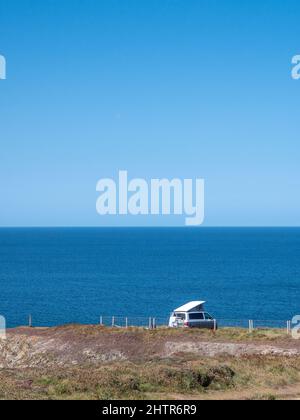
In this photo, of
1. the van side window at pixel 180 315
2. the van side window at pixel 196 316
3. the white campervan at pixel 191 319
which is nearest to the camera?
the white campervan at pixel 191 319

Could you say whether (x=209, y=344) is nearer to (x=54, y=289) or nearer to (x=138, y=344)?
(x=138, y=344)

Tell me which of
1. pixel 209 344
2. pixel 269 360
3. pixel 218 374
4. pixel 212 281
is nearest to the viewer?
pixel 218 374

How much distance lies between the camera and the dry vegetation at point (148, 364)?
2409 centimetres

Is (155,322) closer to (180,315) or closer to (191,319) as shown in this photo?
(180,315)

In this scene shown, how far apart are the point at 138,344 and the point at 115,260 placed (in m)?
150

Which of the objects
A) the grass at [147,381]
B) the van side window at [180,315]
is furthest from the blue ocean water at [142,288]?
the grass at [147,381]

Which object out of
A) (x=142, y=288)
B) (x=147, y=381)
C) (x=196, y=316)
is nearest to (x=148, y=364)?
(x=147, y=381)

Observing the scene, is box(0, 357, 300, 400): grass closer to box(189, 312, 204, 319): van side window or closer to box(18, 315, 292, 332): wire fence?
box(189, 312, 204, 319): van side window

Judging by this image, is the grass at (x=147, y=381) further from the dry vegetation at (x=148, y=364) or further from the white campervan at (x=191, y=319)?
the white campervan at (x=191, y=319)

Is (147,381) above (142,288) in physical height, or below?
above

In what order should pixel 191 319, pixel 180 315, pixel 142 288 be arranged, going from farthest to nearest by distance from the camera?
1. pixel 142 288
2. pixel 180 315
3. pixel 191 319

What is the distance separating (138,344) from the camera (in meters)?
39.3

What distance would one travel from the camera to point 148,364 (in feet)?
99.7
